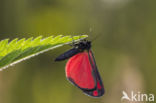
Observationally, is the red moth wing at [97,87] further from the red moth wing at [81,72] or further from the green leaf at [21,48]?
the green leaf at [21,48]

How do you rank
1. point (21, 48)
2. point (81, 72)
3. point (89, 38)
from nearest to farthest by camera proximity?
point (21, 48) → point (81, 72) → point (89, 38)

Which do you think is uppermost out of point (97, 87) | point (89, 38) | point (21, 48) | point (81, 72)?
point (89, 38)

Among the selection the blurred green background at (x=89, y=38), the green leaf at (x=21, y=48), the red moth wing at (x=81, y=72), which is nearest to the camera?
the green leaf at (x=21, y=48)

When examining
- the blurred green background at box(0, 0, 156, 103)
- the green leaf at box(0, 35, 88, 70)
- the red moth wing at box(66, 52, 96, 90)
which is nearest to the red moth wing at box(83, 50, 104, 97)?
the red moth wing at box(66, 52, 96, 90)

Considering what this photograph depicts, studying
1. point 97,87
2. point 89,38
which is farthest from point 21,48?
point 89,38

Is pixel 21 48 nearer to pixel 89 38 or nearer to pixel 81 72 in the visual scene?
pixel 81 72

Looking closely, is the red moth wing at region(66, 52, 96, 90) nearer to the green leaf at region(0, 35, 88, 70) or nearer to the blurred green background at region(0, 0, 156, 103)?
the green leaf at region(0, 35, 88, 70)

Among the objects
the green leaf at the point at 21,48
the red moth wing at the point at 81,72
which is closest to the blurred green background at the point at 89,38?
the red moth wing at the point at 81,72
